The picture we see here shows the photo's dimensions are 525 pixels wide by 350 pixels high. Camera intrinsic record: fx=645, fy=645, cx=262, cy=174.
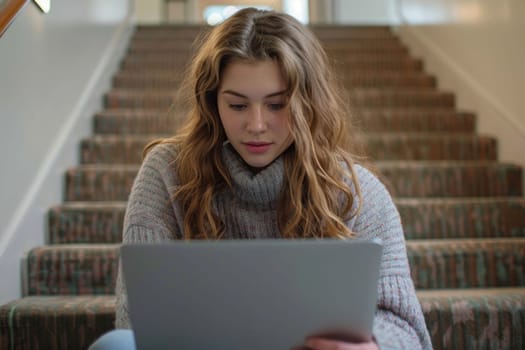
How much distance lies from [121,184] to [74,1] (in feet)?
2.64

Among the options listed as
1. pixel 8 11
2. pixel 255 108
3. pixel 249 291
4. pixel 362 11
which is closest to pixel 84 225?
pixel 8 11

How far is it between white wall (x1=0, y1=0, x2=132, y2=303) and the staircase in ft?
0.23

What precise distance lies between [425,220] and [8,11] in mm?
1363

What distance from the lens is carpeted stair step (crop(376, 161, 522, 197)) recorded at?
2307 millimetres

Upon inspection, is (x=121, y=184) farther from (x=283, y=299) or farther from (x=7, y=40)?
(x=283, y=299)

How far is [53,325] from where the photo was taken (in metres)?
1.53

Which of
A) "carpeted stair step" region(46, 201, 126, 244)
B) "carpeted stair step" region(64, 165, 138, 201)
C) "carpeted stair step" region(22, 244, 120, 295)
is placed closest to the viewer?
"carpeted stair step" region(22, 244, 120, 295)

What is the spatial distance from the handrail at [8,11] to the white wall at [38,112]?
0.23 meters

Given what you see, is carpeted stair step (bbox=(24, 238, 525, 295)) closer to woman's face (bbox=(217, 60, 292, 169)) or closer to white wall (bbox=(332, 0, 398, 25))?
woman's face (bbox=(217, 60, 292, 169))

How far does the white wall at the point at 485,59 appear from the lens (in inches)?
93.2

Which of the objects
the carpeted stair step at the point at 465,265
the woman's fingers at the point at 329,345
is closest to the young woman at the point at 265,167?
the woman's fingers at the point at 329,345

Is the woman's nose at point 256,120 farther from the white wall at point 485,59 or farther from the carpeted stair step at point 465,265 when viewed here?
the white wall at point 485,59

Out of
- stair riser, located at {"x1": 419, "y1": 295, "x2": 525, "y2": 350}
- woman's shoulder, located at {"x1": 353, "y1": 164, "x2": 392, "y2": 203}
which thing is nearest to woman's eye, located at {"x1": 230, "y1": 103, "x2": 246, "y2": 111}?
woman's shoulder, located at {"x1": 353, "y1": 164, "x2": 392, "y2": 203}

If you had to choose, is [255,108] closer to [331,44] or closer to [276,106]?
[276,106]
